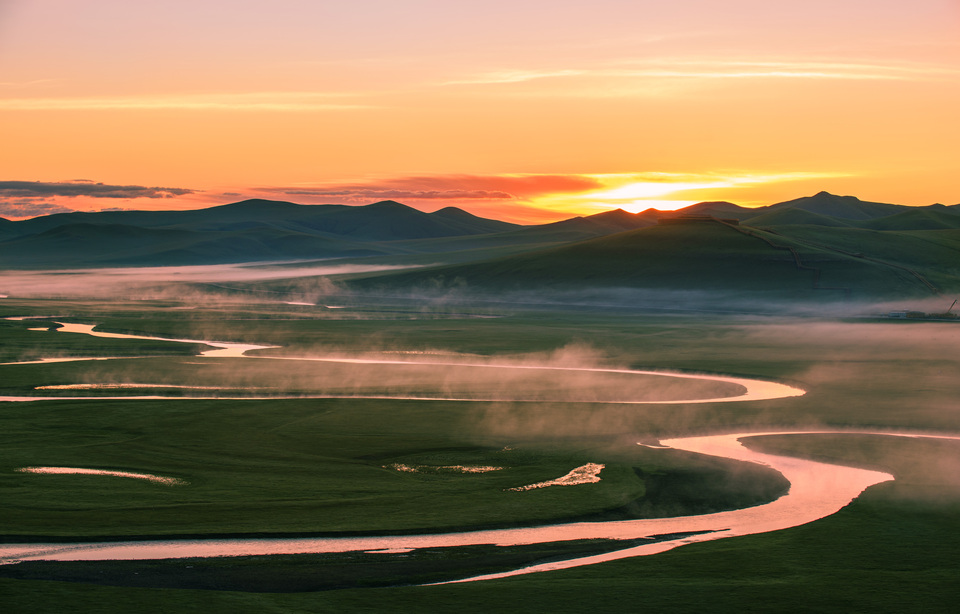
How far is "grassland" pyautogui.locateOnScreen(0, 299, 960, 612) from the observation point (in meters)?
22.7

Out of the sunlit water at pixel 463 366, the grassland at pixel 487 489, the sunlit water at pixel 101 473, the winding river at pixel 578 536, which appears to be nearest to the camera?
the grassland at pixel 487 489

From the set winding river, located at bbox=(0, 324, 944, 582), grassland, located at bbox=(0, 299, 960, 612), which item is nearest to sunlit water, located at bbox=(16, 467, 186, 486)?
grassland, located at bbox=(0, 299, 960, 612)

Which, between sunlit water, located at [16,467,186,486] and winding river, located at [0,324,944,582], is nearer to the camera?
winding river, located at [0,324,944,582]

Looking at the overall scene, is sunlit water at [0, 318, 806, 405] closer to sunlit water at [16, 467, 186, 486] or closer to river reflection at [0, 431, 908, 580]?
sunlit water at [16, 467, 186, 486]

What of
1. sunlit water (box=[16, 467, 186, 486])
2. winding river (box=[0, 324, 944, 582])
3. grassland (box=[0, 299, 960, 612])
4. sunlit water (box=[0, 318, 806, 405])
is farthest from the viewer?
sunlit water (box=[0, 318, 806, 405])

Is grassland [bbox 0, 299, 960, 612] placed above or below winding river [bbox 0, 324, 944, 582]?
above

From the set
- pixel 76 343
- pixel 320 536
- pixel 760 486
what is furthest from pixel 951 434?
pixel 76 343

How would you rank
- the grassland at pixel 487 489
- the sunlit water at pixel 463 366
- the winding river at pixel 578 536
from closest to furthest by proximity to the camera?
the grassland at pixel 487 489, the winding river at pixel 578 536, the sunlit water at pixel 463 366

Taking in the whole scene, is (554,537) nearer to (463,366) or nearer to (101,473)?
(101,473)

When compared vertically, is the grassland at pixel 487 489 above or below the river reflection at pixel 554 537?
above

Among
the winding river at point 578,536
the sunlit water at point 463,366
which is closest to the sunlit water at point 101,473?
the winding river at point 578,536

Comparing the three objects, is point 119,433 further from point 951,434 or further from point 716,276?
point 716,276

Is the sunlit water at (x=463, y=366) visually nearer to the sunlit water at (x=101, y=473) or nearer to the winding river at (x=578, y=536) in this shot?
the sunlit water at (x=101, y=473)

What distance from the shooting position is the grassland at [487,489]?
74.5 feet
